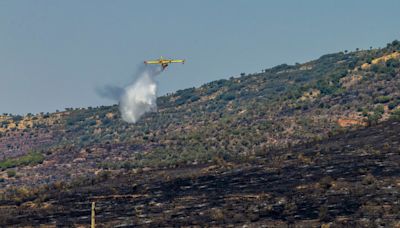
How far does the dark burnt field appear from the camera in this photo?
63.6m

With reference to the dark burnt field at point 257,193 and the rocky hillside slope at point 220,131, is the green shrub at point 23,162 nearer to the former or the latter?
the rocky hillside slope at point 220,131

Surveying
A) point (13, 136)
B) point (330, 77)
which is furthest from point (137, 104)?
point (330, 77)

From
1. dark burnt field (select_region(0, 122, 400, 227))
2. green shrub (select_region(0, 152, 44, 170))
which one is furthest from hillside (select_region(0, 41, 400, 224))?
dark burnt field (select_region(0, 122, 400, 227))

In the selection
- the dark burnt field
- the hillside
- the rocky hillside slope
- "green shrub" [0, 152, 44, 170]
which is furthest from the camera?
"green shrub" [0, 152, 44, 170]

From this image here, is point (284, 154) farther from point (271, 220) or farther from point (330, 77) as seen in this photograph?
point (330, 77)

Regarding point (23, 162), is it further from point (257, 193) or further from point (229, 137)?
point (257, 193)

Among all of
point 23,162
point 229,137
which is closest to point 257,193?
point 229,137

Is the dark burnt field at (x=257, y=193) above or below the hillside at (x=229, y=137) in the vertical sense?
below

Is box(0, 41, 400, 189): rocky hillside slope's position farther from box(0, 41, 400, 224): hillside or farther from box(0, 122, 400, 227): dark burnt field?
box(0, 122, 400, 227): dark burnt field

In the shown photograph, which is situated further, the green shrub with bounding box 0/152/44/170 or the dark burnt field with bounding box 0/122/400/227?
the green shrub with bounding box 0/152/44/170

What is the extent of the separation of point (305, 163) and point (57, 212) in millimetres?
21730

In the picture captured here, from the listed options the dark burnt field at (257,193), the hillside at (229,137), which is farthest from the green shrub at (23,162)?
the dark burnt field at (257,193)

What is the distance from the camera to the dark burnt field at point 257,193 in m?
63.6

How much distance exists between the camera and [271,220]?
62.3m
